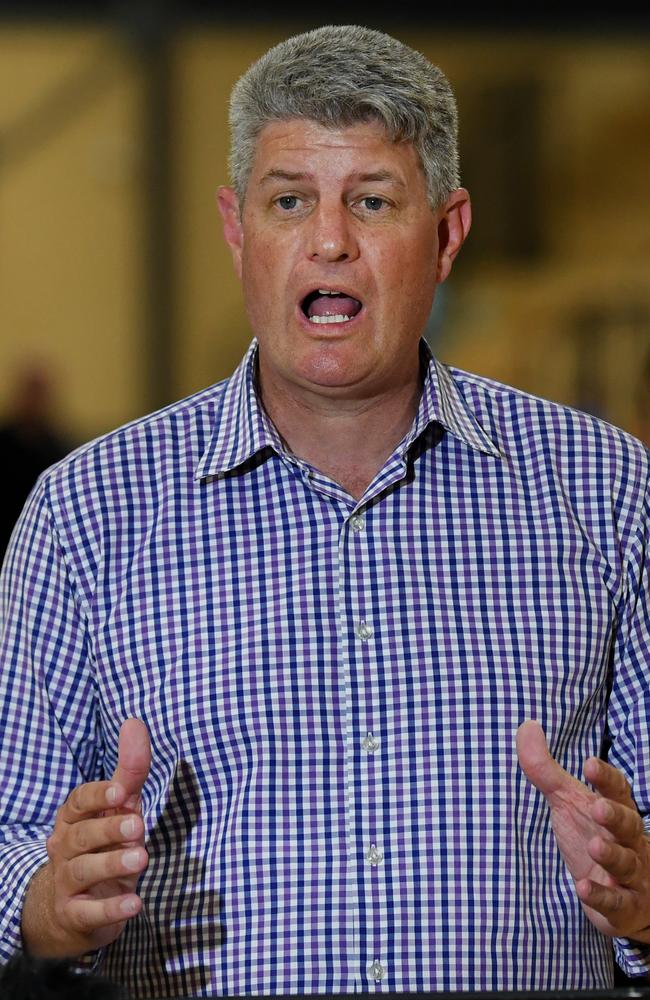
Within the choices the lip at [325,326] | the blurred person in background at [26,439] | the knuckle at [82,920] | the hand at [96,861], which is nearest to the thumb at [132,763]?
the hand at [96,861]

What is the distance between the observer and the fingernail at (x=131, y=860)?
3.97 feet

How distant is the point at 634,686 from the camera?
5.09 feet

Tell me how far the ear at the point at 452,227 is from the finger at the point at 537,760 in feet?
1.98

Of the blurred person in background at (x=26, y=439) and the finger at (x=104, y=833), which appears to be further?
the blurred person in background at (x=26, y=439)

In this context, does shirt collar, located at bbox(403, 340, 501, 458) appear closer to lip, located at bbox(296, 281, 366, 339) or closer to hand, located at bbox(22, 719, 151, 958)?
lip, located at bbox(296, 281, 366, 339)

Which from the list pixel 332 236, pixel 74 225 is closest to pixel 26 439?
pixel 74 225

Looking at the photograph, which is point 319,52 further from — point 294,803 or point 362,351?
point 294,803

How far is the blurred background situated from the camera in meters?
6.76

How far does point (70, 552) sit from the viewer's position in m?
1.55

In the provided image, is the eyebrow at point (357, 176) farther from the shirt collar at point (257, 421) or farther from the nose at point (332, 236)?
the shirt collar at point (257, 421)

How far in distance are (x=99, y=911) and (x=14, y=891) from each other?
21cm

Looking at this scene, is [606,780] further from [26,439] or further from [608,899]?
[26,439]

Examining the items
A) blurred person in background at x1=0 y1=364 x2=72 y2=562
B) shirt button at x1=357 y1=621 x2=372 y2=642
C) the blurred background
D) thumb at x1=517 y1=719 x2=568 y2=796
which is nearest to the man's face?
shirt button at x1=357 y1=621 x2=372 y2=642

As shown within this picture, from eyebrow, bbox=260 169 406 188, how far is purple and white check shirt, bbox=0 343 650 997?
0.25 metres
